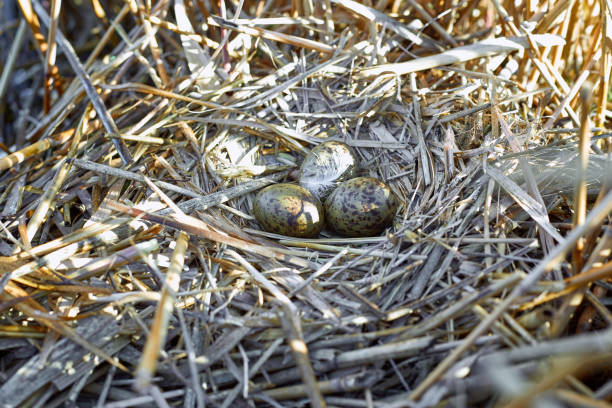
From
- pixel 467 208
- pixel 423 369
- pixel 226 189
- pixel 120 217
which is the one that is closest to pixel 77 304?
pixel 120 217

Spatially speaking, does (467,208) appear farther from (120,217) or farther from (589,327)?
(120,217)

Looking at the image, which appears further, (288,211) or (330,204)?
(330,204)

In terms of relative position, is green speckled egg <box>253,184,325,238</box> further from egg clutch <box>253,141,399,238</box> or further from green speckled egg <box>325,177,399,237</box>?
green speckled egg <box>325,177,399,237</box>

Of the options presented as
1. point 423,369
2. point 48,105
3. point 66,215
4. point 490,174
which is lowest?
point 423,369

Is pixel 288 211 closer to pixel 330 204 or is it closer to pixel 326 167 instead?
pixel 330 204

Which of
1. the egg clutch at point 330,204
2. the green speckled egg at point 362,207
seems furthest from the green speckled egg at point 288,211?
the green speckled egg at point 362,207

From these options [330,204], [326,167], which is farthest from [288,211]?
[326,167]

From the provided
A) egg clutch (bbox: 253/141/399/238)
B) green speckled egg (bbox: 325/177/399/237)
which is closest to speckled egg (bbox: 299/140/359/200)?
egg clutch (bbox: 253/141/399/238)

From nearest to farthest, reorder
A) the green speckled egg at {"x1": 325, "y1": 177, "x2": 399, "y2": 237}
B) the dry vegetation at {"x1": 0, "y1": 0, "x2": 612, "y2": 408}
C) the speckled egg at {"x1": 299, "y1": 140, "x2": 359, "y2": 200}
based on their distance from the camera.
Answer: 1. the dry vegetation at {"x1": 0, "y1": 0, "x2": 612, "y2": 408}
2. the green speckled egg at {"x1": 325, "y1": 177, "x2": 399, "y2": 237}
3. the speckled egg at {"x1": 299, "y1": 140, "x2": 359, "y2": 200}
